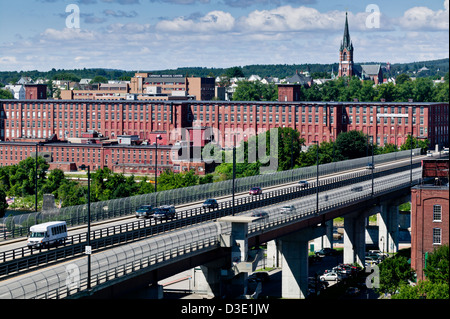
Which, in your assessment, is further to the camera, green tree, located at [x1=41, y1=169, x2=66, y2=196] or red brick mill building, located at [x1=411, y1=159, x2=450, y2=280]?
green tree, located at [x1=41, y1=169, x2=66, y2=196]

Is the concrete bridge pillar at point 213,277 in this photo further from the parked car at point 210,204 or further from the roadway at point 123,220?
the parked car at point 210,204

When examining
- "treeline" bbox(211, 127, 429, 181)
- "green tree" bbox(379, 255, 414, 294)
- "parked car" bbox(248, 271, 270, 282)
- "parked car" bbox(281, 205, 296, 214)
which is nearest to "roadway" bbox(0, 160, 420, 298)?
"parked car" bbox(281, 205, 296, 214)

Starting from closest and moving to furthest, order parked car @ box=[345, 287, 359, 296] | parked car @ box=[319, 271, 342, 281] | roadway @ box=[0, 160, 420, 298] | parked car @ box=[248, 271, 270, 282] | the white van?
roadway @ box=[0, 160, 420, 298]
the white van
parked car @ box=[345, 287, 359, 296]
parked car @ box=[248, 271, 270, 282]
parked car @ box=[319, 271, 342, 281]

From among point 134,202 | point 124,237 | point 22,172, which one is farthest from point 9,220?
point 22,172

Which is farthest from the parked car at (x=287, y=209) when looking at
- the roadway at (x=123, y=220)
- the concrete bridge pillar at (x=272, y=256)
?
the concrete bridge pillar at (x=272, y=256)

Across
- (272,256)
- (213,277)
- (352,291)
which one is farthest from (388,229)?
(213,277)

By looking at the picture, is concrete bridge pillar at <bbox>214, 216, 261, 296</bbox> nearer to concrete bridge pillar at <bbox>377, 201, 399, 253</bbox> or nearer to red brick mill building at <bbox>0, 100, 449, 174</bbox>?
concrete bridge pillar at <bbox>377, 201, 399, 253</bbox>

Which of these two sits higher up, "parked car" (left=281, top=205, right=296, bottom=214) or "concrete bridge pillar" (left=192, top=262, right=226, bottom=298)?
"parked car" (left=281, top=205, right=296, bottom=214)
